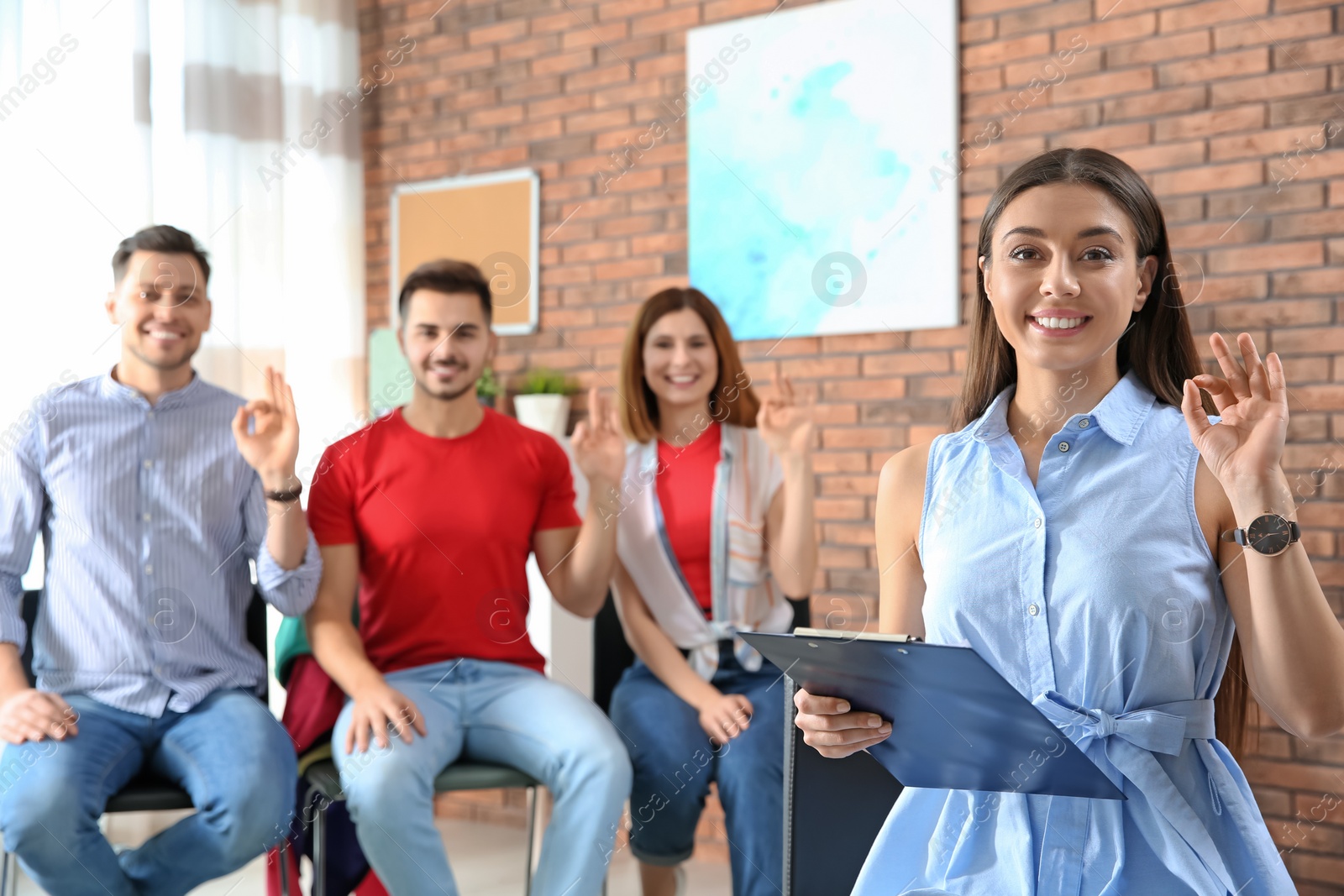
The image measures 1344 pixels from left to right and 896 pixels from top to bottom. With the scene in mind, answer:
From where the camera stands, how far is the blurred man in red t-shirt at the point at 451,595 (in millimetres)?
2252

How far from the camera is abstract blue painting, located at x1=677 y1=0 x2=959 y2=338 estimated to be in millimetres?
3477

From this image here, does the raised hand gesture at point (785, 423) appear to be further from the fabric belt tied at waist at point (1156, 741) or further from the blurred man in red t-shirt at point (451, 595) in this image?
the fabric belt tied at waist at point (1156, 741)

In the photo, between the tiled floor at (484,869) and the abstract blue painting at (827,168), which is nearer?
the tiled floor at (484,869)

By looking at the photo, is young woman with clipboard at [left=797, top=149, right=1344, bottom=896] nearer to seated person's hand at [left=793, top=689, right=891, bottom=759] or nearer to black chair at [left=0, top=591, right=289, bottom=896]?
seated person's hand at [left=793, top=689, right=891, bottom=759]

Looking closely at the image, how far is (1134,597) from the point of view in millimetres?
1236

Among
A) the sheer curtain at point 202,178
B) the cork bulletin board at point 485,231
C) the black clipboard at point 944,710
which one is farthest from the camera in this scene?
the cork bulletin board at point 485,231

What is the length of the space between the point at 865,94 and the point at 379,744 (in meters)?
2.41

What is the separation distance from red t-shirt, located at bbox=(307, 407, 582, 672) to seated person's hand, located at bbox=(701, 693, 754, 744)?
0.41 metres

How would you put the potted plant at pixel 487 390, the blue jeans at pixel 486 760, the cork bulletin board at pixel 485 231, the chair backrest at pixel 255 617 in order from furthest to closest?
1. the cork bulletin board at pixel 485 231
2. the potted plant at pixel 487 390
3. the chair backrest at pixel 255 617
4. the blue jeans at pixel 486 760

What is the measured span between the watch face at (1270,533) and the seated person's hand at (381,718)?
63.9 inches

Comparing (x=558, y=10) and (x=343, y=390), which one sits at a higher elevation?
(x=558, y=10)

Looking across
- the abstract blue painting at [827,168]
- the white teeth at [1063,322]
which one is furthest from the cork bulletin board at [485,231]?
the white teeth at [1063,322]

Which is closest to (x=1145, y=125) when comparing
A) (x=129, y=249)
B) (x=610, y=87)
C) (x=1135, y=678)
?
(x=610, y=87)

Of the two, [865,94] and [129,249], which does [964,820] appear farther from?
[865,94]
